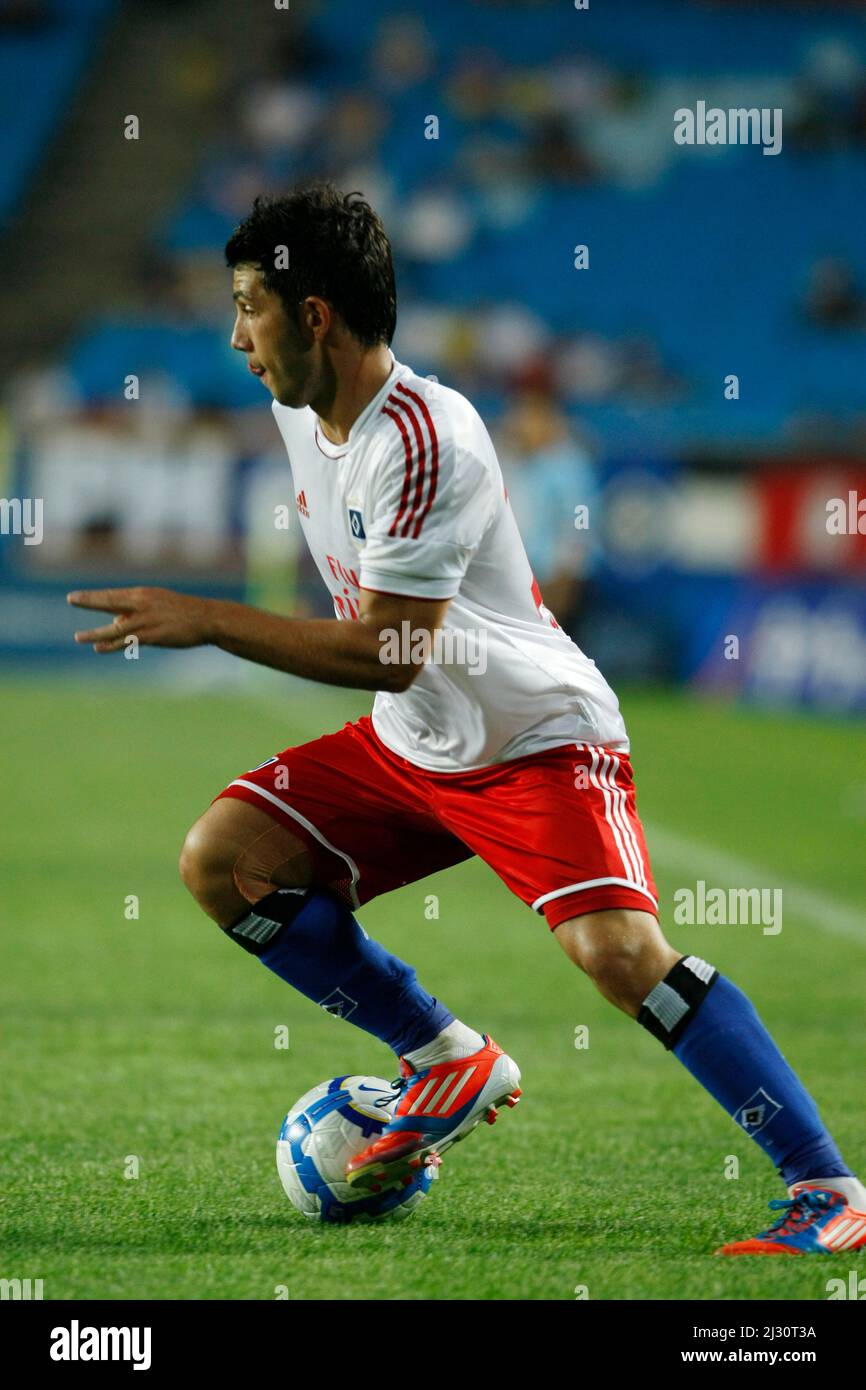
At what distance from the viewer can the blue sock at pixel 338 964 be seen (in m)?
4.21

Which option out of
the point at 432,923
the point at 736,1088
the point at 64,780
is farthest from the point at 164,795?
the point at 736,1088

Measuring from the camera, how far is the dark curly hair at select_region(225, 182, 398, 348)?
3.76 metres

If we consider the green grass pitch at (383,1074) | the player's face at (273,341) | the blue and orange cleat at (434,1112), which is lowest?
the green grass pitch at (383,1074)

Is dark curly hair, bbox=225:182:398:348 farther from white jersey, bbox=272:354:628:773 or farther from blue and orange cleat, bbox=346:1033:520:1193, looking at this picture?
blue and orange cleat, bbox=346:1033:520:1193

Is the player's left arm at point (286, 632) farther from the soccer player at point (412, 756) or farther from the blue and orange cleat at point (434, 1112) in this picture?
the blue and orange cleat at point (434, 1112)

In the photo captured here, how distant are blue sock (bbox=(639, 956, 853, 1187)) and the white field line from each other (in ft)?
12.3

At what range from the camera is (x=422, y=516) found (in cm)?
366

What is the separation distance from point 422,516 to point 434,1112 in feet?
4.39

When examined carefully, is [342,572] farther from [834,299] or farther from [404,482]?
[834,299]

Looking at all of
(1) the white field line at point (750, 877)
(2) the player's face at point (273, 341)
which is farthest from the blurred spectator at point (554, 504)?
(2) the player's face at point (273, 341)

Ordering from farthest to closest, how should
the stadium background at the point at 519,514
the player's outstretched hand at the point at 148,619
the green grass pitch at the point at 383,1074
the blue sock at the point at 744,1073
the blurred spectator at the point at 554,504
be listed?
the blurred spectator at the point at 554,504, the stadium background at the point at 519,514, the blue sock at the point at 744,1073, the green grass pitch at the point at 383,1074, the player's outstretched hand at the point at 148,619

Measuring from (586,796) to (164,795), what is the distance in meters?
7.58

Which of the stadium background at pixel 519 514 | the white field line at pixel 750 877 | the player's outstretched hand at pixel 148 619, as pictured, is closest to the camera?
the player's outstretched hand at pixel 148 619

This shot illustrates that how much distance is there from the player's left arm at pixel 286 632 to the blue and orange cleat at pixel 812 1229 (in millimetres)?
1264
